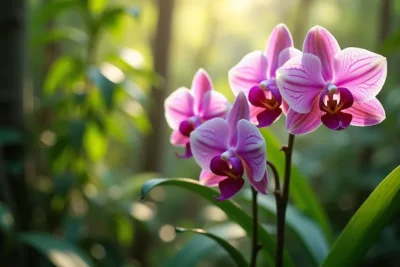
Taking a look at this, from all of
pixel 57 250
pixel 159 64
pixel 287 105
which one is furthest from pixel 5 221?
pixel 159 64

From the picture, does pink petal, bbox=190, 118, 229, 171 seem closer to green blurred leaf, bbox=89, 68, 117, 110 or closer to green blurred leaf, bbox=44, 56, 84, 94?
green blurred leaf, bbox=89, 68, 117, 110

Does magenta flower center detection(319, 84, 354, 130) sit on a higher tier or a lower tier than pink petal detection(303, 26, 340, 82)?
lower

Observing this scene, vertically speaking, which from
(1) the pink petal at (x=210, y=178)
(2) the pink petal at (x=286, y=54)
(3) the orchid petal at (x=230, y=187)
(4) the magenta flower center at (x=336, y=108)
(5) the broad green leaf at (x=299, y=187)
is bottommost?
(5) the broad green leaf at (x=299, y=187)

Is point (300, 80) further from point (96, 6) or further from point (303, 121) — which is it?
point (96, 6)

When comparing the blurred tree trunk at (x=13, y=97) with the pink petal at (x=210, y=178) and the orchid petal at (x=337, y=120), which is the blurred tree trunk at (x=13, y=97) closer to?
the pink petal at (x=210, y=178)

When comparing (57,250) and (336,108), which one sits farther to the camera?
(57,250)

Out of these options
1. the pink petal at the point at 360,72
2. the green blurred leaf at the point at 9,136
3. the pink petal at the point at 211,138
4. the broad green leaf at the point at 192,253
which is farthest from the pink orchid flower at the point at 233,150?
the green blurred leaf at the point at 9,136

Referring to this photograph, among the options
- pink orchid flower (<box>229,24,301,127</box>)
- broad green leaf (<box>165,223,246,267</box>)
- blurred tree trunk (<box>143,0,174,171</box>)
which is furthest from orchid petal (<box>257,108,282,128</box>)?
blurred tree trunk (<box>143,0,174,171</box>)
